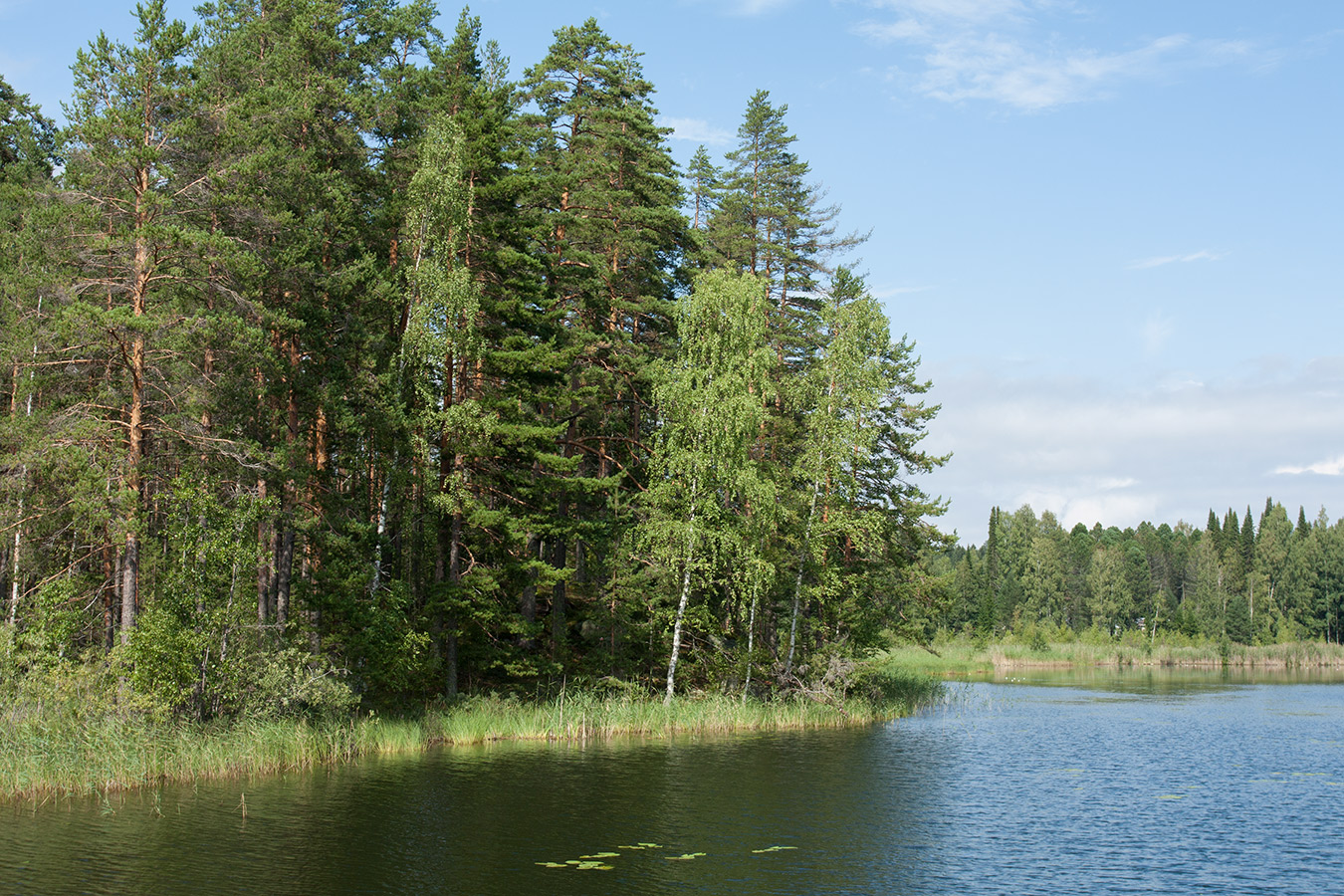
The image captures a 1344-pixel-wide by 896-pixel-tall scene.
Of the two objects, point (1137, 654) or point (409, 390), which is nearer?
point (409, 390)

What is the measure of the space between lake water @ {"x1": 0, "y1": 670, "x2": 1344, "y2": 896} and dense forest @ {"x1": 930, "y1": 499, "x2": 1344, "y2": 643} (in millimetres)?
77679

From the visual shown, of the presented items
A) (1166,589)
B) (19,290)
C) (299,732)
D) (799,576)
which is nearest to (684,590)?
(799,576)

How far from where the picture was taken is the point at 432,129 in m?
31.8

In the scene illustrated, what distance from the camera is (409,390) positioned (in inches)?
1281

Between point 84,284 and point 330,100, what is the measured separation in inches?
412

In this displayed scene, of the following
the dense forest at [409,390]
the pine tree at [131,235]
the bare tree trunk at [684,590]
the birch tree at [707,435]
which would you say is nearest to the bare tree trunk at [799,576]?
the dense forest at [409,390]

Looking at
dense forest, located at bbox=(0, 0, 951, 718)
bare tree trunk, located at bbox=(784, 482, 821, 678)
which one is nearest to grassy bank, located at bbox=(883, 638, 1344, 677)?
dense forest, located at bbox=(0, 0, 951, 718)

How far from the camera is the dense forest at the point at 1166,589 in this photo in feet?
368

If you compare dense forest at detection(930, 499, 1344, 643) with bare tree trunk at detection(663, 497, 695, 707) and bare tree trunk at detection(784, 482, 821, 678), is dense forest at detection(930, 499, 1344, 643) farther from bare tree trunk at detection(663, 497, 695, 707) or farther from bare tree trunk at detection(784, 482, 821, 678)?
bare tree trunk at detection(663, 497, 695, 707)

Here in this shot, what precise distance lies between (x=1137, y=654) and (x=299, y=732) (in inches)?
3357

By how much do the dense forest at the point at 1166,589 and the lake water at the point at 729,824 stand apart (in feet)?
255

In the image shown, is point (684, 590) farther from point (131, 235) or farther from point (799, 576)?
point (131, 235)

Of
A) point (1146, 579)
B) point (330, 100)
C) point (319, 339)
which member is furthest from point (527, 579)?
point (1146, 579)

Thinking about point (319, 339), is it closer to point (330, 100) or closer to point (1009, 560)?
point (330, 100)
